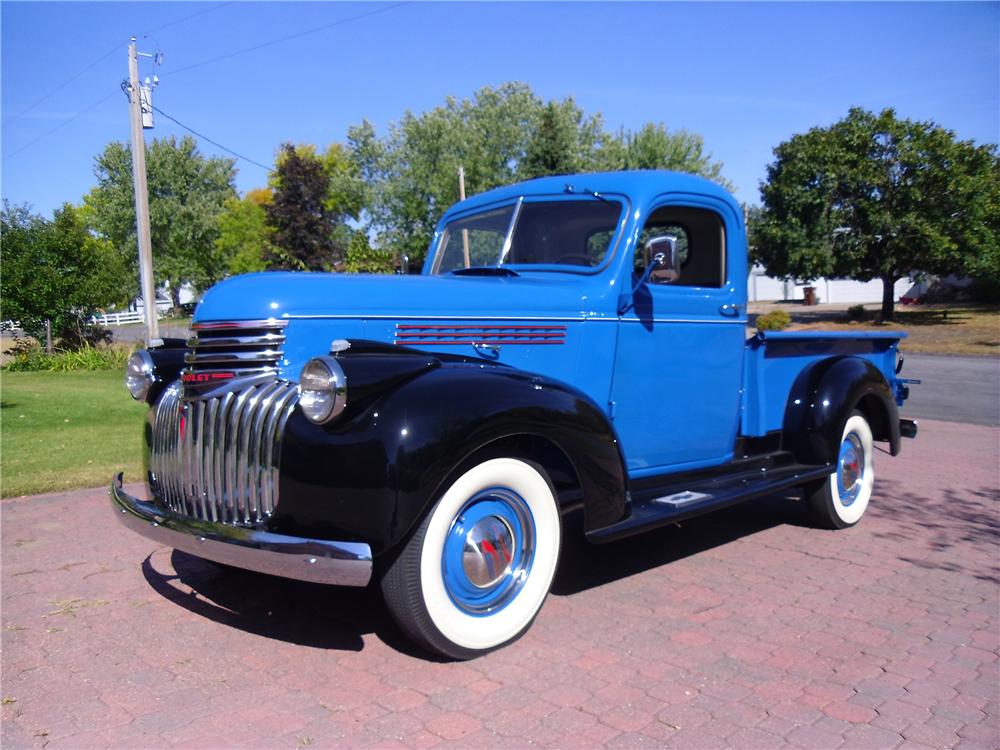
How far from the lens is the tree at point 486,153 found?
111ft

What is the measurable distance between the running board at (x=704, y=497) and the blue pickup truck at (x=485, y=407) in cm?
2

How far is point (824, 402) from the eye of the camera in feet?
17.6

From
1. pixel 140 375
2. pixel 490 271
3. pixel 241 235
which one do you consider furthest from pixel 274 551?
pixel 241 235

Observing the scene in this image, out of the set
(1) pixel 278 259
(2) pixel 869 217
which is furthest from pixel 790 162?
(1) pixel 278 259

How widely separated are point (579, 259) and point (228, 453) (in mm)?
2207

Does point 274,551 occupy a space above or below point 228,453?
below

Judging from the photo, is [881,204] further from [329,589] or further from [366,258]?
[329,589]

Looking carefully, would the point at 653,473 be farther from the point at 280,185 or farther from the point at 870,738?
the point at 280,185

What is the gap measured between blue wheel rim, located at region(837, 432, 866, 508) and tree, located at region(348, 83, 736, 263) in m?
26.9

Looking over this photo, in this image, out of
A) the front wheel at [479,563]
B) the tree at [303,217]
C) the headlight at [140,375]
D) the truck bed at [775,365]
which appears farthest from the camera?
the tree at [303,217]

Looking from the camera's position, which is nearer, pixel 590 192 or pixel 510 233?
pixel 590 192

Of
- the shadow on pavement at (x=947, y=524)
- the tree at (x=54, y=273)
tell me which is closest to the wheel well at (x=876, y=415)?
the shadow on pavement at (x=947, y=524)

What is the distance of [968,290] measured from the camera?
4031 cm

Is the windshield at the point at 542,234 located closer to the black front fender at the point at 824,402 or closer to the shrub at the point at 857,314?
the black front fender at the point at 824,402
